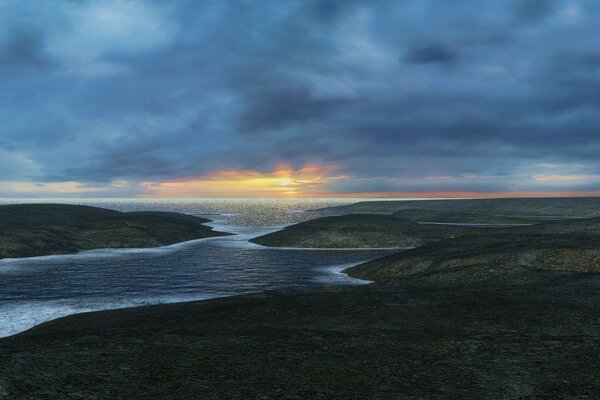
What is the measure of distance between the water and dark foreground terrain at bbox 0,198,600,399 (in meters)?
6.56

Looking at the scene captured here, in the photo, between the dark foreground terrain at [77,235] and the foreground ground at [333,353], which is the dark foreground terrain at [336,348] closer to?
the foreground ground at [333,353]

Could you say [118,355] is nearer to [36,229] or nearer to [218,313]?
[218,313]

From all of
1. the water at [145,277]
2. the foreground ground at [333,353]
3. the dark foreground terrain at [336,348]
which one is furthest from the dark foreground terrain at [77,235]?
the foreground ground at [333,353]

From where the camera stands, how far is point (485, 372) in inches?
536

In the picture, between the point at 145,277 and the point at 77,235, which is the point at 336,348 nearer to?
the point at 145,277

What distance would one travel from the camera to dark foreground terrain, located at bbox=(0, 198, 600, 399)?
12.4 m

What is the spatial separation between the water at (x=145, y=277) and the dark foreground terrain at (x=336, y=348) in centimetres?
656

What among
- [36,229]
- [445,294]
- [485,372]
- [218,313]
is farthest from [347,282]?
[36,229]

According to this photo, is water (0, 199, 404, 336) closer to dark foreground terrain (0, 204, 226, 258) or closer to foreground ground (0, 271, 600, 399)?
dark foreground terrain (0, 204, 226, 258)

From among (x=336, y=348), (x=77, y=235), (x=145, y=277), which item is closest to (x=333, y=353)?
(x=336, y=348)

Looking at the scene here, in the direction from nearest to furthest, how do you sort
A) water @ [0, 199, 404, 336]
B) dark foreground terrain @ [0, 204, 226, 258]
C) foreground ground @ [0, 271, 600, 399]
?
foreground ground @ [0, 271, 600, 399] < water @ [0, 199, 404, 336] < dark foreground terrain @ [0, 204, 226, 258]

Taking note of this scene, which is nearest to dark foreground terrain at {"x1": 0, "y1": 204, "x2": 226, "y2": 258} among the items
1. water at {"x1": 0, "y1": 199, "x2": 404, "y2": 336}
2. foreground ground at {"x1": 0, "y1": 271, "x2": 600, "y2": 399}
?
water at {"x1": 0, "y1": 199, "x2": 404, "y2": 336}

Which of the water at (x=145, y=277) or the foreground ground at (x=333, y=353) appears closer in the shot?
the foreground ground at (x=333, y=353)

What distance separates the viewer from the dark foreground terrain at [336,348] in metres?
12.4
